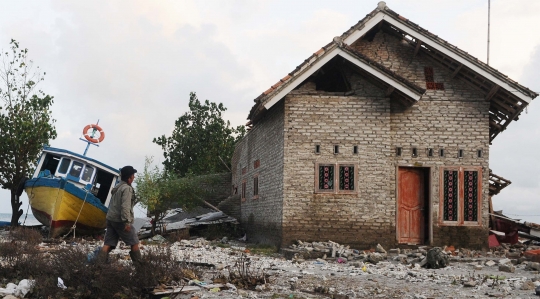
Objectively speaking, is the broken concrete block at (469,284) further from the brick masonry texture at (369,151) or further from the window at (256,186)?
the window at (256,186)

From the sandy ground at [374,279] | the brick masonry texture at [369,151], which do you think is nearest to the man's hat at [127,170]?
the sandy ground at [374,279]

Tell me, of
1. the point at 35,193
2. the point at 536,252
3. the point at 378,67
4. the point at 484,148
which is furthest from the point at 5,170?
the point at 536,252

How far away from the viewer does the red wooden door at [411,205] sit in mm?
16859

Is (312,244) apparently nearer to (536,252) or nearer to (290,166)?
(290,166)

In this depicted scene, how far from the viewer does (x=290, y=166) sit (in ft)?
53.8

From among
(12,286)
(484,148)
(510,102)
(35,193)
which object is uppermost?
(510,102)

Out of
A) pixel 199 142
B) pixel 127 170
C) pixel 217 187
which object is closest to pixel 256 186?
pixel 217 187

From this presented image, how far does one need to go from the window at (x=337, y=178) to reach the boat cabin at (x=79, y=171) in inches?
342

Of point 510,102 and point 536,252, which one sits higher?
point 510,102

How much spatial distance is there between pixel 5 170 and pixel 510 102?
2118 cm

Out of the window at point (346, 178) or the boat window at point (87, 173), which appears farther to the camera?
the boat window at point (87, 173)

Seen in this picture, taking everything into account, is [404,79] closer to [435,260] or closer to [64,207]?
[435,260]

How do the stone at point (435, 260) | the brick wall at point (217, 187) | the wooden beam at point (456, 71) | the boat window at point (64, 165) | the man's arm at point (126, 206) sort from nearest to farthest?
the man's arm at point (126, 206) < the stone at point (435, 260) < the wooden beam at point (456, 71) < the boat window at point (64, 165) < the brick wall at point (217, 187)

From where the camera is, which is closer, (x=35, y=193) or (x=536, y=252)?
(x=536, y=252)
